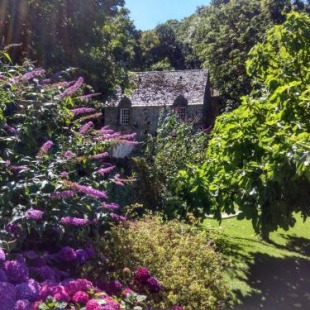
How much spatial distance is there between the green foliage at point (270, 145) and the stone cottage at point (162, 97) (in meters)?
28.4

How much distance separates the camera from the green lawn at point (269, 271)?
583 centimetres

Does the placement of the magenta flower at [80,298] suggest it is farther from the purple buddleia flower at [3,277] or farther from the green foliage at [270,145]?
the green foliage at [270,145]

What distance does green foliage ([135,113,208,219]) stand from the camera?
7.63m

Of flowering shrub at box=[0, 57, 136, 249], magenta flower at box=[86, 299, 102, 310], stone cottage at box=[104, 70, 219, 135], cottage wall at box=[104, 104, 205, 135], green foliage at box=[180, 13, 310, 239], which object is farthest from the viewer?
stone cottage at box=[104, 70, 219, 135]

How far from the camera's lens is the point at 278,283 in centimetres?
654

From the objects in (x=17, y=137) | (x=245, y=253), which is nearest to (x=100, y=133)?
(x=17, y=137)

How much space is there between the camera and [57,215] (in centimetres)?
396

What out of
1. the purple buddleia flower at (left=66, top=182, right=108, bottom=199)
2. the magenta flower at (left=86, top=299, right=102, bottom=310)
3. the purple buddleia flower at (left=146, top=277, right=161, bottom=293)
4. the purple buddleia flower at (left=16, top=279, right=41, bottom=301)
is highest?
the purple buddleia flower at (left=66, top=182, right=108, bottom=199)

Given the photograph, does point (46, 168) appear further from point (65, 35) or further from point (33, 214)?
point (65, 35)

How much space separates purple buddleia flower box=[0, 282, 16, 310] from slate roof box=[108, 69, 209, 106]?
3304 cm

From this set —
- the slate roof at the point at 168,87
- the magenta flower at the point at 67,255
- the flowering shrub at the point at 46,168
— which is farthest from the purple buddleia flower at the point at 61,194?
the slate roof at the point at 168,87

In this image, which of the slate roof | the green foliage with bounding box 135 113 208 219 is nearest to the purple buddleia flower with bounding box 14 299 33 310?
the green foliage with bounding box 135 113 208 219

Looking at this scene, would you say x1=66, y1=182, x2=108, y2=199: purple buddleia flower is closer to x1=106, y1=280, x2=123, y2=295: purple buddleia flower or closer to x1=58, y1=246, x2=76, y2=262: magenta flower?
x1=58, y1=246, x2=76, y2=262: magenta flower

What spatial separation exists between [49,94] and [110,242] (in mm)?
1791
